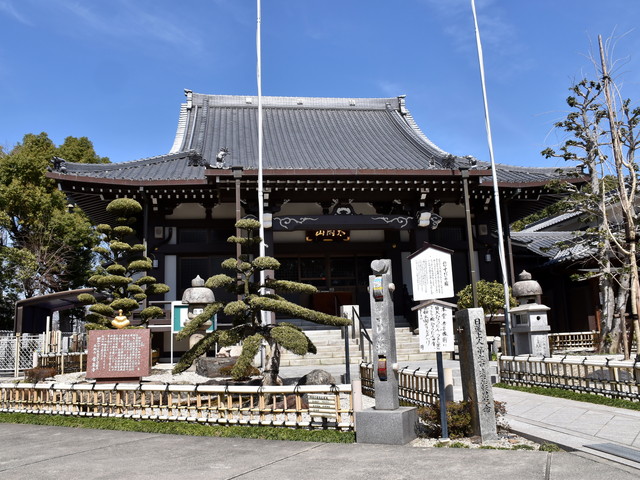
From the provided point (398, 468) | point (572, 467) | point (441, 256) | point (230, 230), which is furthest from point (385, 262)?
point (230, 230)

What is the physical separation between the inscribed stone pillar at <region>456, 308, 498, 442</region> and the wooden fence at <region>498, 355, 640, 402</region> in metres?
3.30

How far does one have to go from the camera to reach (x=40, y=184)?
26.5m

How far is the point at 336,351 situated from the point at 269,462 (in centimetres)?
1048

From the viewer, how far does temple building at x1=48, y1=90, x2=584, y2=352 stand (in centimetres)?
1714

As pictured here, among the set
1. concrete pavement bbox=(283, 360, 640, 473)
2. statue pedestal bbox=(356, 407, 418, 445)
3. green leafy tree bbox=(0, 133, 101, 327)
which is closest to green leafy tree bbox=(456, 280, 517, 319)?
concrete pavement bbox=(283, 360, 640, 473)

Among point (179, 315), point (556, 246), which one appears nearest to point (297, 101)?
point (556, 246)

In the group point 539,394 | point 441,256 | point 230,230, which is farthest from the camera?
point 230,230

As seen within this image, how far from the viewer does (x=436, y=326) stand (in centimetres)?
644

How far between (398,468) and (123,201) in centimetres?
1126

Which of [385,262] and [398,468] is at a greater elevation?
[385,262]

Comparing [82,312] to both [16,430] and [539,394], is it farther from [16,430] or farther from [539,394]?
[539,394]

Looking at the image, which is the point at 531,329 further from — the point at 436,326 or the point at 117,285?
the point at 117,285

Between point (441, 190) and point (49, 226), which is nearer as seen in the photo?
point (441, 190)

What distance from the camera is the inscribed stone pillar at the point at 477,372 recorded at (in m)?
6.09
